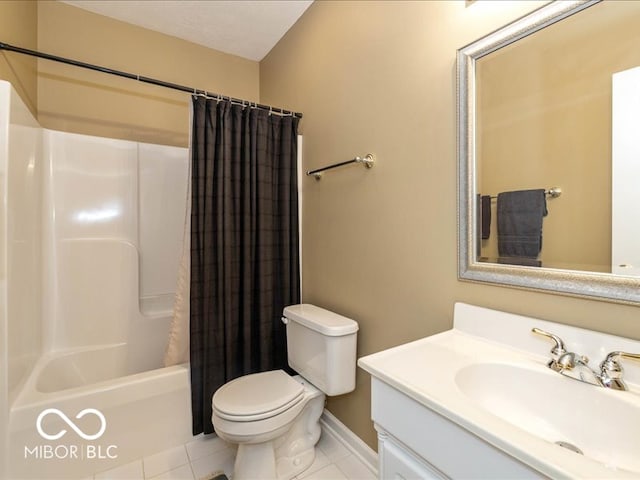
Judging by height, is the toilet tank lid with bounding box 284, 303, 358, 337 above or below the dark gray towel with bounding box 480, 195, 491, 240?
below

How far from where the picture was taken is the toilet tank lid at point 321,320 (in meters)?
1.47

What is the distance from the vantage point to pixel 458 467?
0.64m

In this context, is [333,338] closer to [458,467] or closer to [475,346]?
[475,346]

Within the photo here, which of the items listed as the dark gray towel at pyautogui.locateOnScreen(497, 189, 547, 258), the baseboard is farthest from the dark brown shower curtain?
the dark gray towel at pyautogui.locateOnScreen(497, 189, 547, 258)

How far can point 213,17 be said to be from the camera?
209 cm

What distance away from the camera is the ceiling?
1.96 m

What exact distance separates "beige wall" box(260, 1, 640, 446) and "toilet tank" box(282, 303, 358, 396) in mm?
94

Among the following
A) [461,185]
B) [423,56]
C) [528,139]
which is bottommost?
[461,185]

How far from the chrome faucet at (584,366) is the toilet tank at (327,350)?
0.82 m

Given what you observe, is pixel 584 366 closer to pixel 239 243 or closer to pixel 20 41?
pixel 239 243

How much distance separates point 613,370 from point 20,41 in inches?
109

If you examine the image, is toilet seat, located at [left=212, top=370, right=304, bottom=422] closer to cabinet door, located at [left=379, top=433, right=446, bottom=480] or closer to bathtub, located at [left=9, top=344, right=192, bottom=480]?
bathtub, located at [left=9, top=344, right=192, bottom=480]

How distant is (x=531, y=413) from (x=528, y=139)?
2.62ft

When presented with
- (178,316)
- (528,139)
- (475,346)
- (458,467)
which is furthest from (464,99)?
(178,316)
